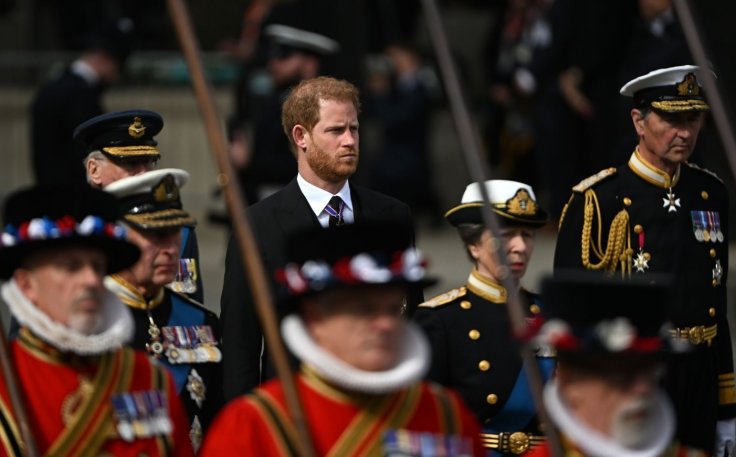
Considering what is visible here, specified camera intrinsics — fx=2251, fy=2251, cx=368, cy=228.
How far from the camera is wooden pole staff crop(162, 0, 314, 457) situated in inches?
224

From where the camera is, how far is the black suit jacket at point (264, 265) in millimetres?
7918

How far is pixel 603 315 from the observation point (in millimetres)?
5668

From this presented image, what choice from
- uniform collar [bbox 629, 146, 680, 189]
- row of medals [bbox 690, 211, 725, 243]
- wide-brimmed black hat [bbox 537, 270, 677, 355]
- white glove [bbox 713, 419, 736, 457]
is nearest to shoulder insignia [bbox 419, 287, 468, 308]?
uniform collar [bbox 629, 146, 680, 189]

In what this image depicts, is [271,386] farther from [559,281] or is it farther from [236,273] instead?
[236,273]

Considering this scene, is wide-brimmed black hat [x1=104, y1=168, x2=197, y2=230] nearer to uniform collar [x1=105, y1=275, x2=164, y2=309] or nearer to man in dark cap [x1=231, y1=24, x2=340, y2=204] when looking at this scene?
uniform collar [x1=105, y1=275, x2=164, y2=309]

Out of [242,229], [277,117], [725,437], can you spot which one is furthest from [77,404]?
[277,117]

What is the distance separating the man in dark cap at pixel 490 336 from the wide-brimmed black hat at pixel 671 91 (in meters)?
0.83

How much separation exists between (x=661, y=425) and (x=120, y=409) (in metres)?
1.56

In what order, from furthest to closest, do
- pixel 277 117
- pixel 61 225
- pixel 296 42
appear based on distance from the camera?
pixel 296 42
pixel 277 117
pixel 61 225

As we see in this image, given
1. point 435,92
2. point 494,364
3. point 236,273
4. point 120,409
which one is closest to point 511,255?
point 494,364

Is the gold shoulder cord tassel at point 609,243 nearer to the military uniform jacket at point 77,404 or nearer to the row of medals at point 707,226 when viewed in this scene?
the row of medals at point 707,226

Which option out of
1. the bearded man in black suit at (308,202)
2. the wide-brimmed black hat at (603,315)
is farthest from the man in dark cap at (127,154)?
the wide-brimmed black hat at (603,315)

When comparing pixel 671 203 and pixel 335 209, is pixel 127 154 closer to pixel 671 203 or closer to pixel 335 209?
pixel 335 209

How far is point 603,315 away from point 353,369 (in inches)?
25.4
